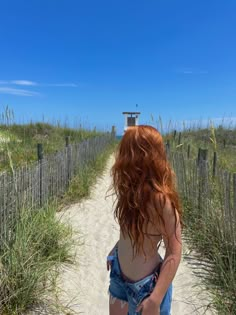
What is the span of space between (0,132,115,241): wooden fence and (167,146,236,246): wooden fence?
7.23 feet

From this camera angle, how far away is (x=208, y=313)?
282 centimetres

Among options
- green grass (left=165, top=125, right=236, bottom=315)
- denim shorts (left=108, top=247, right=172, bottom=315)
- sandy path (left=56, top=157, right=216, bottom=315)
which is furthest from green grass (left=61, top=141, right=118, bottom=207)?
denim shorts (left=108, top=247, right=172, bottom=315)

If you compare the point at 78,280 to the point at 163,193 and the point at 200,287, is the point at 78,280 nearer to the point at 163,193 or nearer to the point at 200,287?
the point at 200,287

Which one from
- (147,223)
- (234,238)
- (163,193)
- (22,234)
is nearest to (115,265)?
(147,223)

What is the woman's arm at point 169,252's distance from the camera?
56.4 inches

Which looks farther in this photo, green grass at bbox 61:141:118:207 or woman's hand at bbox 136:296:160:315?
green grass at bbox 61:141:118:207

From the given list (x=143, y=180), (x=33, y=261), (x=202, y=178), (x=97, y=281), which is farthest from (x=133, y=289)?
(x=202, y=178)

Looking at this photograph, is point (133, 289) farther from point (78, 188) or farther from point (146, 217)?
point (78, 188)

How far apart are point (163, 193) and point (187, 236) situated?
3211 mm

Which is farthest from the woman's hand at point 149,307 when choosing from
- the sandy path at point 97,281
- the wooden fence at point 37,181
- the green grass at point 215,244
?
the wooden fence at point 37,181

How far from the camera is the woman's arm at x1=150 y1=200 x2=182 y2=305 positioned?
56.4 inches

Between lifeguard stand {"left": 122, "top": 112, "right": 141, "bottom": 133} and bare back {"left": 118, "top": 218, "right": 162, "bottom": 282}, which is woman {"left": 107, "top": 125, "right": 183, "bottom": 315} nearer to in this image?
bare back {"left": 118, "top": 218, "right": 162, "bottom": 282}

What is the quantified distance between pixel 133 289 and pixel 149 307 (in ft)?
0.52

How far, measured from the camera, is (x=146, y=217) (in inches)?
58.7
